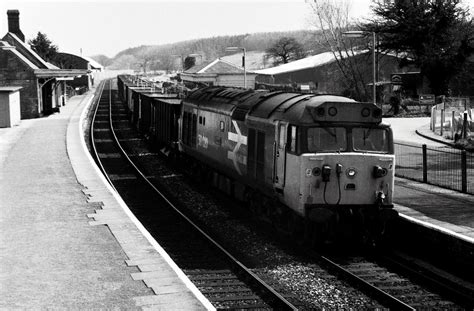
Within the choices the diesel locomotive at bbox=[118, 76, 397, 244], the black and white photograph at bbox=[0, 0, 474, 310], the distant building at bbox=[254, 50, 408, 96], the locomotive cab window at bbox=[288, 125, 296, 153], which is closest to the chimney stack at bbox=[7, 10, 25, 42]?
the distant building at bbox=[254, 50, 408, 96]

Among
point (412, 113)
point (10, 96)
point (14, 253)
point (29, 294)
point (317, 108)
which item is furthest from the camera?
point (412, 113)

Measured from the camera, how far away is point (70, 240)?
15.2m

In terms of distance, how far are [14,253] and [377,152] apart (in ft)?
25.8

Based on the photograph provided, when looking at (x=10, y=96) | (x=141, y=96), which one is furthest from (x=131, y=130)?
(x=10, y=96)

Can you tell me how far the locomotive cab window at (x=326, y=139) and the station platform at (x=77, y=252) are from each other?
3943mm

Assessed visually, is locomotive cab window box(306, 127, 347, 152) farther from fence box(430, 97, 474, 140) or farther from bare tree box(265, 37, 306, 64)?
bare tree box(265, 37, 306, 64)

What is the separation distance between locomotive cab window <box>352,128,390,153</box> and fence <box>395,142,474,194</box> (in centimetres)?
625

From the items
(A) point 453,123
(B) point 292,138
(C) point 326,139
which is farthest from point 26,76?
(C) point 326,139

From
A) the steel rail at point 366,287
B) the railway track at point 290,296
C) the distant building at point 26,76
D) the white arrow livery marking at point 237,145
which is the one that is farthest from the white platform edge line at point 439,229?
the distant building at point 26,76

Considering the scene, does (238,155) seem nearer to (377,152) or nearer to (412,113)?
(377,152)

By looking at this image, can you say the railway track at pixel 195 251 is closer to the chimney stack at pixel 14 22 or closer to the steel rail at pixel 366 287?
the steel rail at pixel 366 287

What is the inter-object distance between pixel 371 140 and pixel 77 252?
666 cm

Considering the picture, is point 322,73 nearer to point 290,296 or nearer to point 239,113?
point 239,113

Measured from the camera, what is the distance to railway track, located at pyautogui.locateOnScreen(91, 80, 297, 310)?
12516 mm
